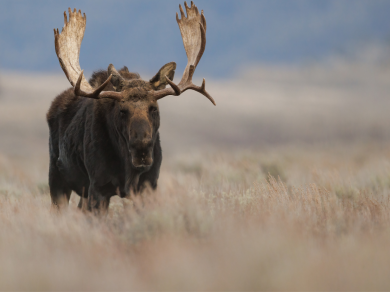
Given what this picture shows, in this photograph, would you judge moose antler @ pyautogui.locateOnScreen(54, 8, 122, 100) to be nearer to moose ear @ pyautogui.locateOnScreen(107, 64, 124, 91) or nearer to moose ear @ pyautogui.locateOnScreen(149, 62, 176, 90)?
moose ear @ pyautogui.locateOnScreen(107, 64, 124, 91)

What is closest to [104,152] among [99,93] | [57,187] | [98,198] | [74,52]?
[98,198]

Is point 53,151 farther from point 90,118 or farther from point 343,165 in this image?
point 343,165

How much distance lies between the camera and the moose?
5730 millimetres

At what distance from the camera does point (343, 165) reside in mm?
14312

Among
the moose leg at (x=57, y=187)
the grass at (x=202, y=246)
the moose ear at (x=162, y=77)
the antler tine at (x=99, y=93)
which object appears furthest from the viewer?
the moose leg at (x=57, y=187)

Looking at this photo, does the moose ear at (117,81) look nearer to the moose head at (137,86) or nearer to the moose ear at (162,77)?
the moose head at (137,86)

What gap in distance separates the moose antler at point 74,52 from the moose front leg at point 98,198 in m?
1.21

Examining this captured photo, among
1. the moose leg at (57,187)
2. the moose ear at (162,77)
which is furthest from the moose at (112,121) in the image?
the moose leg at (57,187)

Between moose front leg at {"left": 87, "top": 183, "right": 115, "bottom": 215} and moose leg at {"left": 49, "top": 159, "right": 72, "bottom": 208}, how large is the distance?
5.81ft

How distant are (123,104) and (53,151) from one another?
8.61 ft

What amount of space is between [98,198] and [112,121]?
1046 millimetres

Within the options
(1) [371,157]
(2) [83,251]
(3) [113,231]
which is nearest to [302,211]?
(3) [113,231]

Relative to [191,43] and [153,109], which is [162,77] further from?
[191,43]

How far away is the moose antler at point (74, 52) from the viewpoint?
6020 mm
